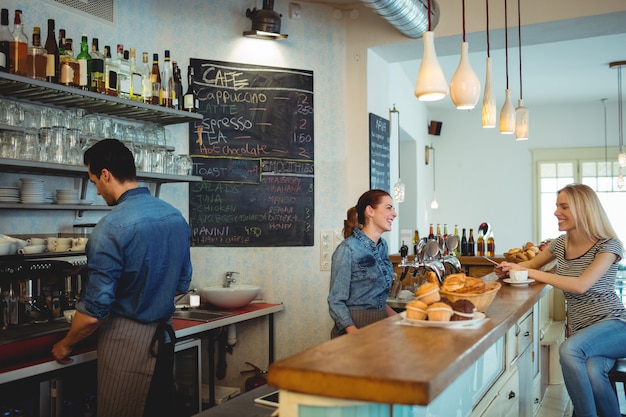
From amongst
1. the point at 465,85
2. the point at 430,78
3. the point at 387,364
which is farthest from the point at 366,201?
the point at 387,364

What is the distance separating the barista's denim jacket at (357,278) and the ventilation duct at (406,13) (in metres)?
1.58

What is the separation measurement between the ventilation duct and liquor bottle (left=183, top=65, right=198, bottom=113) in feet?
4.16

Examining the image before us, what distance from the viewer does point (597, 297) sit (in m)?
3.21

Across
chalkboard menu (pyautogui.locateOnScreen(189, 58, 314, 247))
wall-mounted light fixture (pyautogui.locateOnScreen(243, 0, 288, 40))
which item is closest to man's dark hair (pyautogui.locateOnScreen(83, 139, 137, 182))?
chalkboard menu (pyautogui.locateOnScreen(189, 58, 314, 247))

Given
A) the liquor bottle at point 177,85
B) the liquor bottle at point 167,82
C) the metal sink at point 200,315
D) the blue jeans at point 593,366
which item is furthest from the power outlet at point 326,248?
the blue jeans at point 593,366

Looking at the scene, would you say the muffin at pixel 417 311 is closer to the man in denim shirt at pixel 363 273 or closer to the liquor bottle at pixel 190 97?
the man in denim shirt at pixel 363 273

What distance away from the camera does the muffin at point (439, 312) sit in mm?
2055

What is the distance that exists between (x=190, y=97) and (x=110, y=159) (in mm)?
1373

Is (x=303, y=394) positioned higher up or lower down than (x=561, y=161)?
lower down

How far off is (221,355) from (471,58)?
4.40 metres

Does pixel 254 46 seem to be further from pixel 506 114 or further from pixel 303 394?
pixel 303 394

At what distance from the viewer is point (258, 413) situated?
215cm

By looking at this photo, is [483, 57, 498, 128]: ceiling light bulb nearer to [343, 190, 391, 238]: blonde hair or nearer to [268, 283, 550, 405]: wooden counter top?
[343, 190, 391, 238]: blonde hair

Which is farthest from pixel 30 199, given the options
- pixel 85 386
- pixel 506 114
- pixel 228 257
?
pixel 506 114
